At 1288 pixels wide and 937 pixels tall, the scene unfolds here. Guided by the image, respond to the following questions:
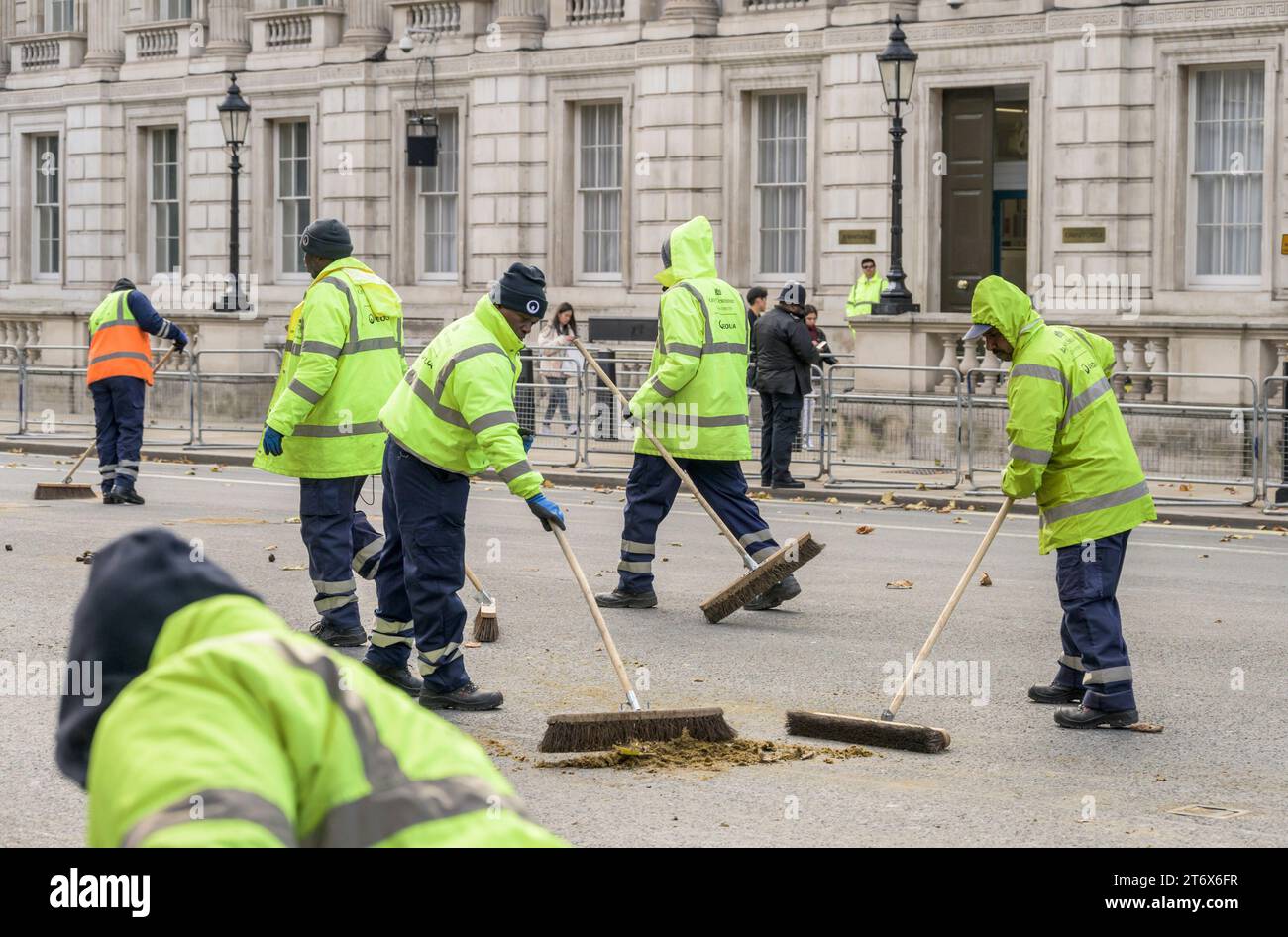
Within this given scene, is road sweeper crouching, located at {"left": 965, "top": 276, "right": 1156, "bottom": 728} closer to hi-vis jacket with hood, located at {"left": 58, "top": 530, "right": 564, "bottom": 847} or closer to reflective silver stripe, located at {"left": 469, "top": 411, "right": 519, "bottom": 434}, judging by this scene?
reflective silver stripe, located at {"left": 469, "top": 411, "right": 519, "bottom": 434}

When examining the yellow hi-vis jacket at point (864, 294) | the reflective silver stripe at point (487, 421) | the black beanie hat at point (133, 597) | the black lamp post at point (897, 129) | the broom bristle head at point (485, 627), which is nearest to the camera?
the black beanie hat at point (133, 597)

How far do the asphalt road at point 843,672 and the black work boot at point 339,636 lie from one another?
0.55 meters

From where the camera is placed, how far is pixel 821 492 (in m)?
19.1

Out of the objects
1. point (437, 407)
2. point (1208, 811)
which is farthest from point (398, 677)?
point (1208, 811)

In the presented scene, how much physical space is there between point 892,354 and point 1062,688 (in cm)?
1485

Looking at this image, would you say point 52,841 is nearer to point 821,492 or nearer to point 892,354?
point 821,492

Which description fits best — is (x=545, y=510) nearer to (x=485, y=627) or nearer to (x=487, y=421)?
(x=487, y=421)

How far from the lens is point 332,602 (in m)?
9.88

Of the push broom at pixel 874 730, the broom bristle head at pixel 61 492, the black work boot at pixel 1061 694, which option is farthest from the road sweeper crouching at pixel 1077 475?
the broom bristle head at pixel 61 492

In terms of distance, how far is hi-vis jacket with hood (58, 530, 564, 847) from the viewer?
2107 millimetres

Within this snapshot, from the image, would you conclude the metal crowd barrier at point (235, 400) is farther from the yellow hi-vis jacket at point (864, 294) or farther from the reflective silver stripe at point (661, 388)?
the reflective silver stripe at point (661, 388)

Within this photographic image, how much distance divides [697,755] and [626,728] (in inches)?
11.0

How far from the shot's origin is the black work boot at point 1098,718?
826cm
